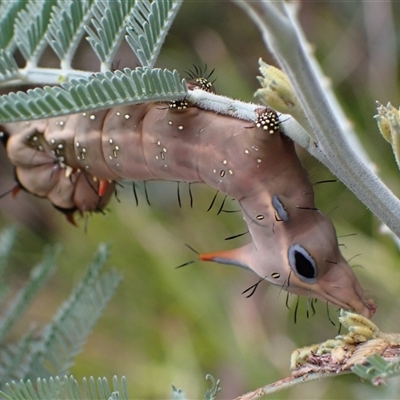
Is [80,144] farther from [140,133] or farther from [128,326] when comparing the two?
[128,326]

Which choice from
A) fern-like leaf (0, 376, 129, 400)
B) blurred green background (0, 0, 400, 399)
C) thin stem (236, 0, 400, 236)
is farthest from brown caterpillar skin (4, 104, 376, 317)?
blurred green background (0, 0, 400, 399)

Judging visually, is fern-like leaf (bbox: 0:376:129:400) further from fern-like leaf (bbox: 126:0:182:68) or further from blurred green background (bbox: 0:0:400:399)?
blurred green background (bbox: 0:0:400:399)

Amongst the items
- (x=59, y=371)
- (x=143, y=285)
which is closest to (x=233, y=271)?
(x=143, y=285)

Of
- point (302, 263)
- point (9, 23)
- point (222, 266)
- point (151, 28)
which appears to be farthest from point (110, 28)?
point (222, 266)

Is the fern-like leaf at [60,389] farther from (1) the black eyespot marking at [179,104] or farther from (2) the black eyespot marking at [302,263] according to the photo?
(1) the black eyespot marking at [179,104]

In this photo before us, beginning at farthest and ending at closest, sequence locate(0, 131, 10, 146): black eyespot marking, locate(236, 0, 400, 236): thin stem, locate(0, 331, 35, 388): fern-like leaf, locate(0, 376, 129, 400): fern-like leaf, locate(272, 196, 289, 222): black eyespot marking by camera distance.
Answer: locate(0, 131, 10, 146): black eyespot marking < locate(0, 331, 35, 388): fern-like leaf < locate(272, 196, 289, 222): black eyespot marking < locate(0, 376, 129, 400): fern-like leaf < locate(236, 0, 400, 236): thin stem

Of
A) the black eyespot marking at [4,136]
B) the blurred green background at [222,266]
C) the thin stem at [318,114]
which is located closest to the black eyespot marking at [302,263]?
the thin stem at [318,114]

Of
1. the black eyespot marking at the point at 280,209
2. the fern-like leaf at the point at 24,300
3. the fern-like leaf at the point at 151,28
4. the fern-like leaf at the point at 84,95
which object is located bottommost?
the black eyespot marking at the point at 280,209
